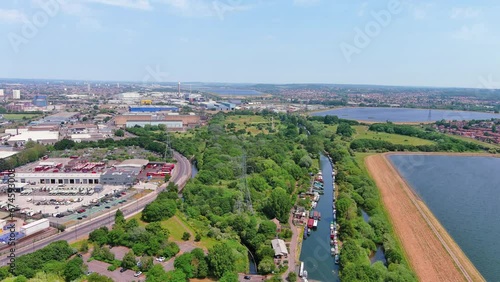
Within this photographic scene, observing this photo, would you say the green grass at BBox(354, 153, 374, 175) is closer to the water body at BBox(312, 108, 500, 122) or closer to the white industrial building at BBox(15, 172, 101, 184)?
the white industrial building at BBox(15, 172, 101, 184)

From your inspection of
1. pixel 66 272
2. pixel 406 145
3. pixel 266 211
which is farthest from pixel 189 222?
pixel 406 145

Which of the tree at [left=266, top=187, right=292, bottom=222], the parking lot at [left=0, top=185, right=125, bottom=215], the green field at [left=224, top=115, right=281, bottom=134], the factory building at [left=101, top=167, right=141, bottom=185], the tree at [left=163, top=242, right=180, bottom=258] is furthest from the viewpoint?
the green field at [left=224, top=115, right=281, bottom=134]

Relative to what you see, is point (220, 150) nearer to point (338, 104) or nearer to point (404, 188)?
point (404, 188)

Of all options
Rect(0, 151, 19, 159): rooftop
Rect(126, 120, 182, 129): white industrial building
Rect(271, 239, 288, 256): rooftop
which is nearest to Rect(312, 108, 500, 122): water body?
Rect(126, 120, 182, 129): white industrial building

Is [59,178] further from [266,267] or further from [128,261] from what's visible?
[266,267]

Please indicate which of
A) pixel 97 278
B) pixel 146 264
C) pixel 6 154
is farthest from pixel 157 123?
pixel 97 278

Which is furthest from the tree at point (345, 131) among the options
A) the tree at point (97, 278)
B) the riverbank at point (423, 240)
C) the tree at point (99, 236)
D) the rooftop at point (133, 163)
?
the tree at point (97, 278)
